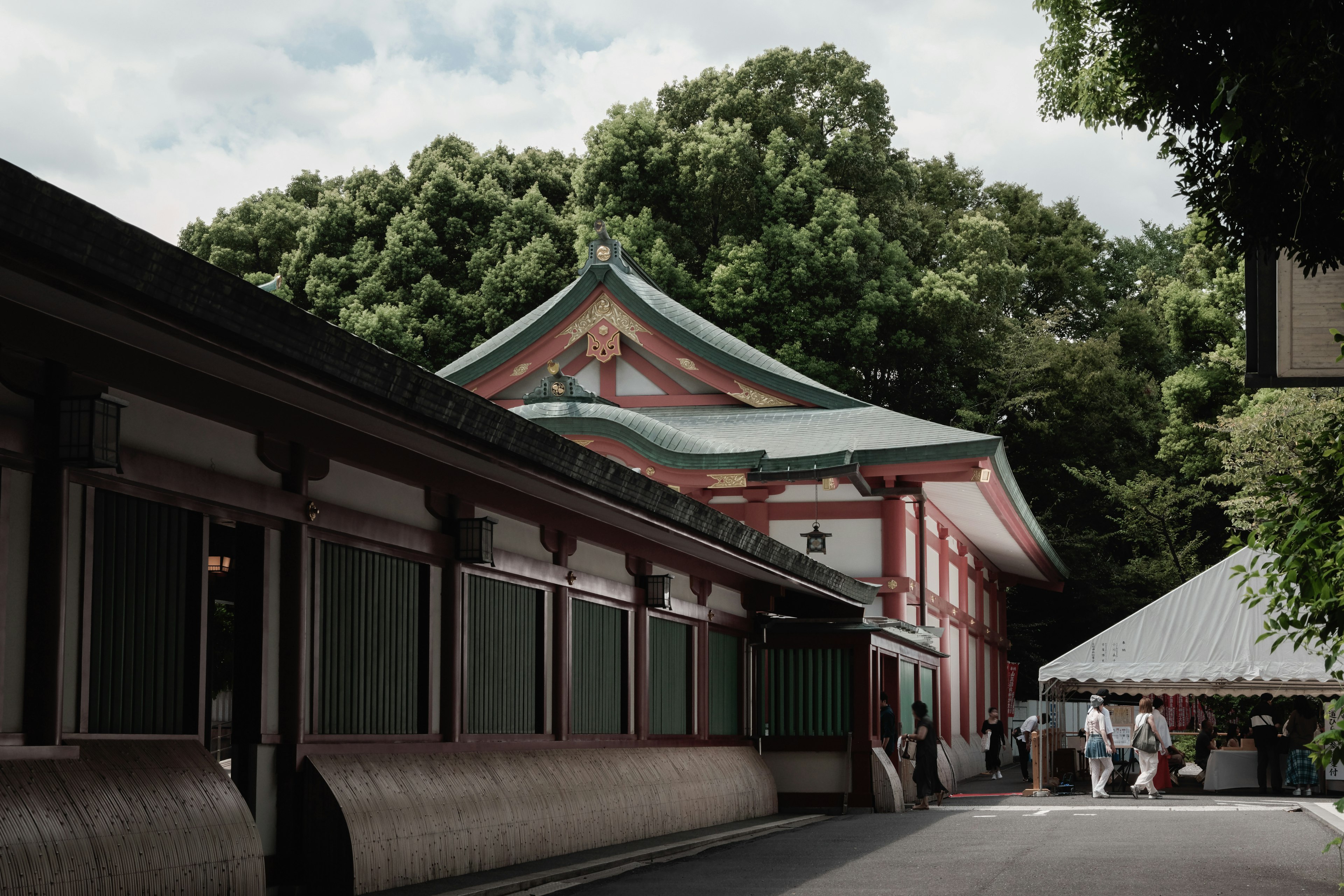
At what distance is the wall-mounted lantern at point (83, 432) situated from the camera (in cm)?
677

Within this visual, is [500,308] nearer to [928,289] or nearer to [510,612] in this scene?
[928,289]

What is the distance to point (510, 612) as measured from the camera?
39.3 ft

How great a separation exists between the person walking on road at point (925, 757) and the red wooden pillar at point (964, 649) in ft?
30.3

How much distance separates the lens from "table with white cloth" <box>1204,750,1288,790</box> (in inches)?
1001

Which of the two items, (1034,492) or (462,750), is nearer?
(462,750)

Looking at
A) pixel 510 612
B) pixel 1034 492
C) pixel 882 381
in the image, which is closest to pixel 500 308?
pixel 882 381

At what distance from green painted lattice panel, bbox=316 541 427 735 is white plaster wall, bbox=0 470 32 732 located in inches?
99.3

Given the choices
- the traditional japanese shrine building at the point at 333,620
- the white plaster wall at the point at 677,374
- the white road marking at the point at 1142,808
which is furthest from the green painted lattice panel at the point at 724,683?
the white plaster wall at the point at 677,374

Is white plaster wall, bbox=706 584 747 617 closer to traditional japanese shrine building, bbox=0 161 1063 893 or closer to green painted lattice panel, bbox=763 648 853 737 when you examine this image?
traditional japanese shrine building, bbox=0 161 1063 893

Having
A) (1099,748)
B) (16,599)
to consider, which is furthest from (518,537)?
(1099,748)

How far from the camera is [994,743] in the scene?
31.4 m

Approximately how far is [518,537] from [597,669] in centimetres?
221

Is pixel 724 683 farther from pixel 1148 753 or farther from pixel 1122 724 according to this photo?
pixel 1122 724

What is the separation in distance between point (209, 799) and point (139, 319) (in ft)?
8.71
